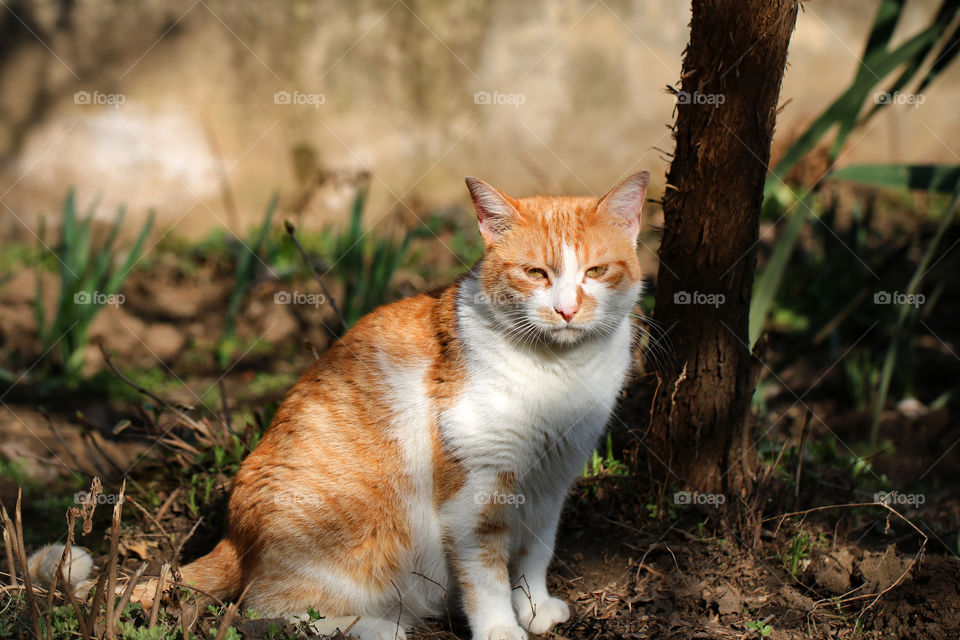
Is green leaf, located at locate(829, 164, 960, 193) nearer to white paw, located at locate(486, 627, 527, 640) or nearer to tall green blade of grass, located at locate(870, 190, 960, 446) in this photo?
tall green blade of grass, located at locate(870, 190, 960, 446)

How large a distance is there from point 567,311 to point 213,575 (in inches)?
51.3

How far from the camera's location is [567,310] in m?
2.15

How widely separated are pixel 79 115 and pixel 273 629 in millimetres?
4417

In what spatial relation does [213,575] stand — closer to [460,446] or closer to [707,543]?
[460,446]

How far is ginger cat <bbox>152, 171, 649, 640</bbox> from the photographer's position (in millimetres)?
2201

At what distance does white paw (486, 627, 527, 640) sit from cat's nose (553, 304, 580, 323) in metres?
0.90

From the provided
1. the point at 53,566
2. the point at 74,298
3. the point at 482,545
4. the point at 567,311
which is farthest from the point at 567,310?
the point at 74,298

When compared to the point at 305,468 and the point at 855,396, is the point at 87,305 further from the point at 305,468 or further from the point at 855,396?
the point at 855,396

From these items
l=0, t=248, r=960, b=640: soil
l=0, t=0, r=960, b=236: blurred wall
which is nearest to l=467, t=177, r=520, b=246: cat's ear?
l=0, t=248, r=960, b=640: soil

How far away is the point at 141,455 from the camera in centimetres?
315

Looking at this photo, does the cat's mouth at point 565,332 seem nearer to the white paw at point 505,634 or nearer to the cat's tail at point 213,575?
the white paw at point 505,634

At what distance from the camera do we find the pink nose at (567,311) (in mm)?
2154

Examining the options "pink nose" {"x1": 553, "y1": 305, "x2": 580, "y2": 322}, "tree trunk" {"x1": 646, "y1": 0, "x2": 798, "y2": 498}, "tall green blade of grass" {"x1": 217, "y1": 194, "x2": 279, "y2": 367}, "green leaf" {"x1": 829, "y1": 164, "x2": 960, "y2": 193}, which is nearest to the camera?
"pink nose" {"x1": 553, "y1": 305, "x2": 580, "y2": 322}

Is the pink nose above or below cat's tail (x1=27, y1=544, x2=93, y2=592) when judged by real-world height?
above
